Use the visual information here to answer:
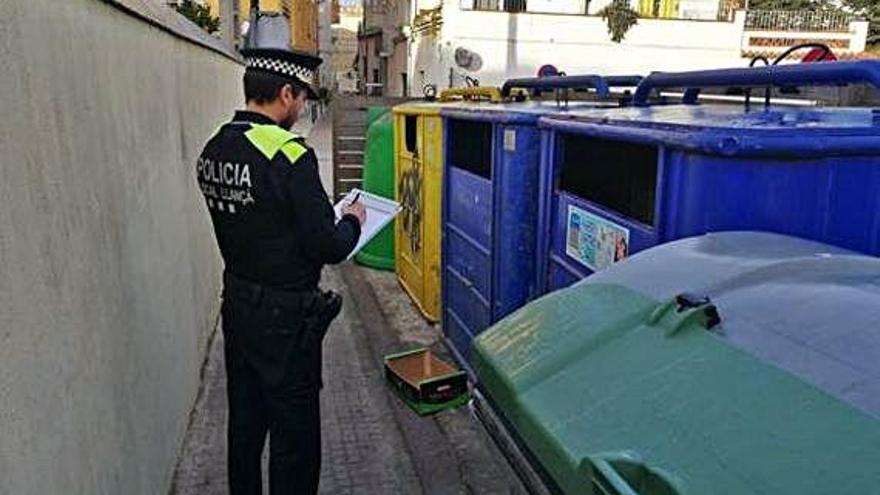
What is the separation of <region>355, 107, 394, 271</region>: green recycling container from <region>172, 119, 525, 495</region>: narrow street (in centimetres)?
191

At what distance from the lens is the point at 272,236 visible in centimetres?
252

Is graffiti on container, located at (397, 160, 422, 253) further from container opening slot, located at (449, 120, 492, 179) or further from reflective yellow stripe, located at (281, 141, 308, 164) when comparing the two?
reflective yellow stripe, located at (281, 141, 308, 164)

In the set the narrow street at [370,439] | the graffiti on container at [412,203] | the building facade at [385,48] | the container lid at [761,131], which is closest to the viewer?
the container lid at [761,131]

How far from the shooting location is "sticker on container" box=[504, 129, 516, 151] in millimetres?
3617

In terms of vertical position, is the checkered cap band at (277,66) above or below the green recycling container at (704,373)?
above

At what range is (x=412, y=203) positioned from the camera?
590 centimetres

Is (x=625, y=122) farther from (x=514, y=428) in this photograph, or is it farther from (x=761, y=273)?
(x=514, y=428)

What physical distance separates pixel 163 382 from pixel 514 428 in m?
2.01

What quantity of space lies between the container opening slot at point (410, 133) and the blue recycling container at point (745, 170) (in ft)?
10.3

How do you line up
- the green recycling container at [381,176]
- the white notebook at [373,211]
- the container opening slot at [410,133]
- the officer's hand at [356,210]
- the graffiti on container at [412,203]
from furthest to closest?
the green recycling container at [381,176], the container opening slot at [410,133], the graffiti on container at [412,203], the white notebook at [373,211], the officer's hand at [356,210]

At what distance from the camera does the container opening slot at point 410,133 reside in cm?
583

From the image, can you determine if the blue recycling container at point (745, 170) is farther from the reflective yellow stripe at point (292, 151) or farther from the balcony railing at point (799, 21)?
the balcony railing at point (799, 21)

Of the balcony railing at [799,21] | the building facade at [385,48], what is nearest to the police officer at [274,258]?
the building facade at [385,48]

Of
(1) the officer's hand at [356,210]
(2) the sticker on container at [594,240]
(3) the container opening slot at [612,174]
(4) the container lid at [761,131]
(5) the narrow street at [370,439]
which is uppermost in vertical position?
(4) the container lid at [761,131]
